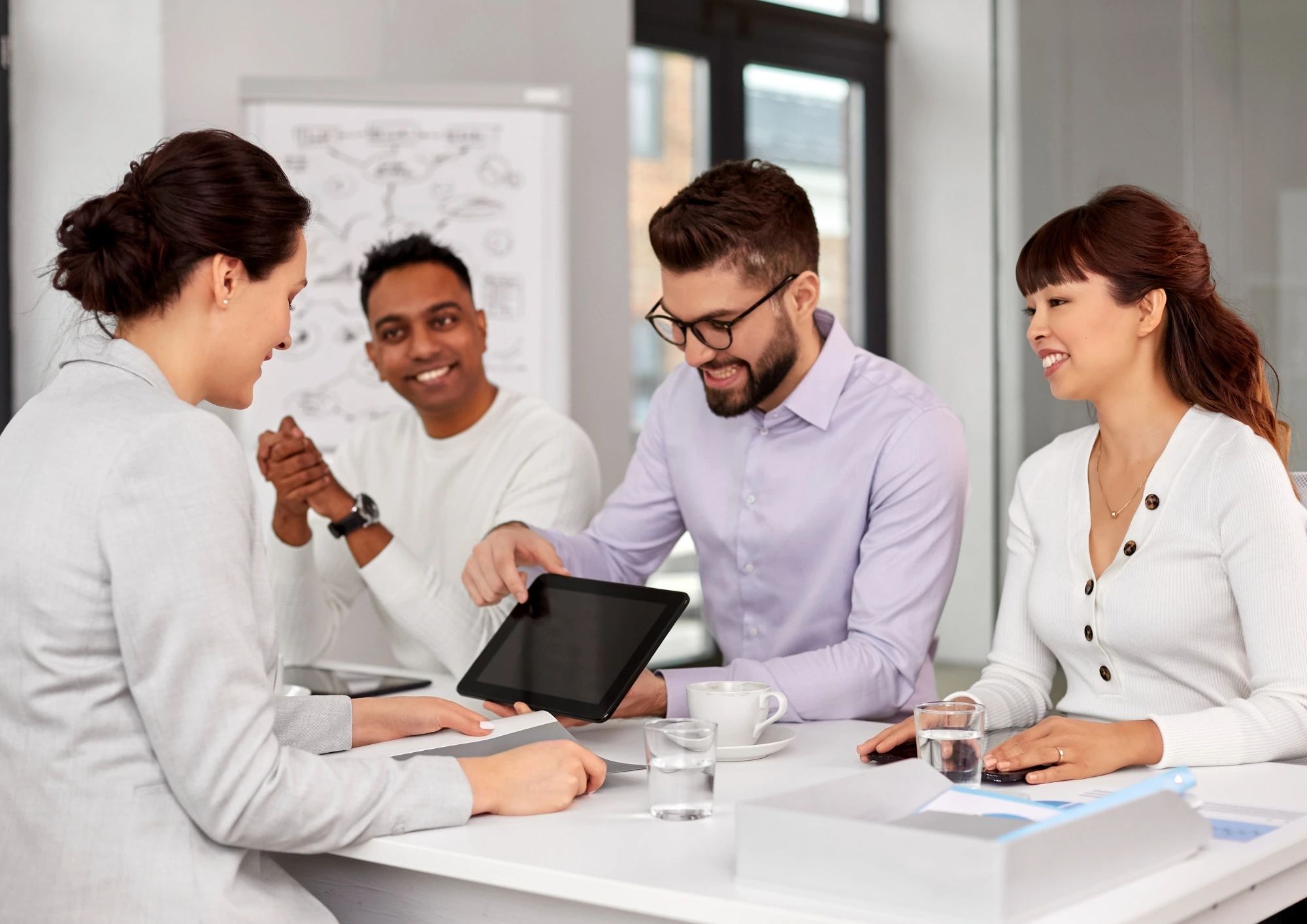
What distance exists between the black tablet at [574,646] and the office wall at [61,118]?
82.4 inches

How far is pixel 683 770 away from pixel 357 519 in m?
1.11

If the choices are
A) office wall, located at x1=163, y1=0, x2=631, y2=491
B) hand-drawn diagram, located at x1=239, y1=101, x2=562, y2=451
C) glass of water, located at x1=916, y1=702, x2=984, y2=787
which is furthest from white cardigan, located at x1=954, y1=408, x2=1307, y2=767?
office wall, located at x1=163, y1=0, x2=631, y2=491

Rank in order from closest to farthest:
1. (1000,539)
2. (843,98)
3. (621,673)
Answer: (621,673) → (1000,539) → (843,98)

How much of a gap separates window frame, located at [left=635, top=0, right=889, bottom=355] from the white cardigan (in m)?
3.05

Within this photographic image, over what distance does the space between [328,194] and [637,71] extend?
1731mm

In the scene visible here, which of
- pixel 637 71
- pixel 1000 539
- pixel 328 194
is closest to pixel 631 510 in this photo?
pixel 328 194

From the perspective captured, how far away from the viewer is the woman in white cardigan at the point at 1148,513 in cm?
170

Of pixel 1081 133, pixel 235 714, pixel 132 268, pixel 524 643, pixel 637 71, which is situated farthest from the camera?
pixel 637 71

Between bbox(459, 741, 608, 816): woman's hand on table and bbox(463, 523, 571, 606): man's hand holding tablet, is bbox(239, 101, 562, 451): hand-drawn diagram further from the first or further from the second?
bbox(459, 741, 608, 816): woman's hand on table

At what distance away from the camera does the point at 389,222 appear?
354 centimetres

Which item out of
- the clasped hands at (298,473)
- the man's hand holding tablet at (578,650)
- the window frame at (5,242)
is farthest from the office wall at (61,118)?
the man's hand holding tablet at (578,650)

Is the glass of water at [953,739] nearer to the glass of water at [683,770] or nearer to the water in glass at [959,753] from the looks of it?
the water in glass at [959,753]

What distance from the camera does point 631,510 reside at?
2.49 m

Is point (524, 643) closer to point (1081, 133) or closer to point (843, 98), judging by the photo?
point (1081, 133)
